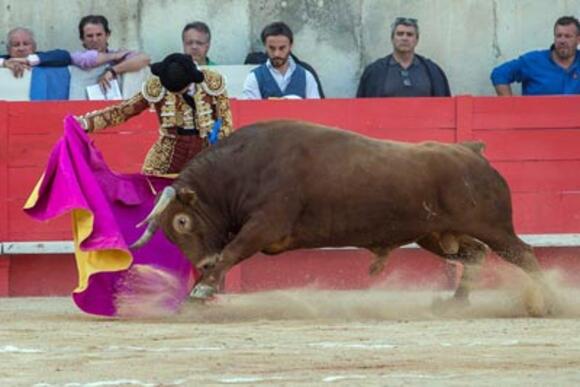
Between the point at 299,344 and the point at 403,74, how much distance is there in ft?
13.3

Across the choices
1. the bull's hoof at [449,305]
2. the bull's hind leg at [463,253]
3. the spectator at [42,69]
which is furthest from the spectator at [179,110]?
the spectator at [42,69]

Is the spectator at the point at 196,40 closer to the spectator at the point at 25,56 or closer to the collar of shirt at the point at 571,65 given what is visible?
the spectator at the point at 25,56

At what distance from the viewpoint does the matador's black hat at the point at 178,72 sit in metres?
8.79

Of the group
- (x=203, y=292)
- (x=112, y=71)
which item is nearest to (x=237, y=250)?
(x=203, y=292)

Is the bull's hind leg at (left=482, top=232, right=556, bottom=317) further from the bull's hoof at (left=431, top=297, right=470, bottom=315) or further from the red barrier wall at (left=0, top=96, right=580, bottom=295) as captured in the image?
the red barrier wall at (left=0, top=96, right=580, bottom=295)

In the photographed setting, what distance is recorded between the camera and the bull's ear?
8719 mm

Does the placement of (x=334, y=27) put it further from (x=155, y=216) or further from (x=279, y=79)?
(x=155, y=216)

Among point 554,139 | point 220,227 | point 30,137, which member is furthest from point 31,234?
point 554,139

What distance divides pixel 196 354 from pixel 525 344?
4.24 ft

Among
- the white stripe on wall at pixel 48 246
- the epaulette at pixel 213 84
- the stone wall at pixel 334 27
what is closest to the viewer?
the epaulette at pixel 213 84

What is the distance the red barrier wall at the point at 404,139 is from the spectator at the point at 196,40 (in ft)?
1.46

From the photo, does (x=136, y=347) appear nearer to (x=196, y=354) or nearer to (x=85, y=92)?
(x=196, y=354)

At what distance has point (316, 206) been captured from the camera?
28.7 feet

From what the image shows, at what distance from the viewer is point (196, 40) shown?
10.9 meters
